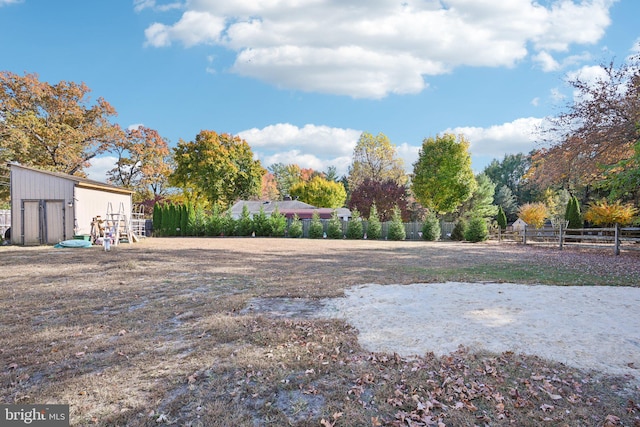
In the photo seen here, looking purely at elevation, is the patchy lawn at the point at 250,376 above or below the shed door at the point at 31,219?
below

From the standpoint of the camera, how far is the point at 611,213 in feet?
69.3

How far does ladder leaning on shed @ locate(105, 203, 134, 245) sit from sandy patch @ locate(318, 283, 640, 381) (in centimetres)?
1354

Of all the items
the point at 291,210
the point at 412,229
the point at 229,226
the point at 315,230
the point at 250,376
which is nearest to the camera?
the point at 250,376

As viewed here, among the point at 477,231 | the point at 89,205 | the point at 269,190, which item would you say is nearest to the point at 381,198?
the point at 477,231

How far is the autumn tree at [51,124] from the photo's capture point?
797 inches

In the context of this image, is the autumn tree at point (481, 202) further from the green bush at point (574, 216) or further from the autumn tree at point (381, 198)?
the green bush at point (574, 216)

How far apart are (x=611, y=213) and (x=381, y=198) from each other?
14.4m

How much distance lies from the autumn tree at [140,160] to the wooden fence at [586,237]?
82.5ft

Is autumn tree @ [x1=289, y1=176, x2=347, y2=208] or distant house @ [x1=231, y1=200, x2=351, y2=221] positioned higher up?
autumn tree @ [x1=289, y1=176, x2=347, y2=208]

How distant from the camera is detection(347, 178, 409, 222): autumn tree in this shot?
28906 millimetres

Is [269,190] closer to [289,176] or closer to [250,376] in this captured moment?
[289,176]

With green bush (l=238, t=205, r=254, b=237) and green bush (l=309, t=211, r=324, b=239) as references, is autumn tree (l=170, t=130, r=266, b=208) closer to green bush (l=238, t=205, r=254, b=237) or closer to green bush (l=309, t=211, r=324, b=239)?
green bush (l=238, t=205, r=254, b=237)

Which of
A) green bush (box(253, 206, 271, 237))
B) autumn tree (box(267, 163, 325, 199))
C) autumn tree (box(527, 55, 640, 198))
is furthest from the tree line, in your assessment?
autumn tree (box(267, 163, 325, 199))

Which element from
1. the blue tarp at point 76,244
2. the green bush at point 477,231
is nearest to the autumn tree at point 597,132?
the green bush at point 477,231
